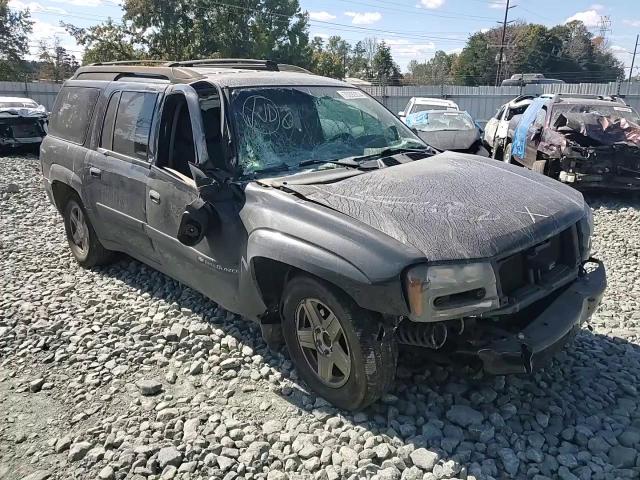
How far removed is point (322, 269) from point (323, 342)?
53 cm

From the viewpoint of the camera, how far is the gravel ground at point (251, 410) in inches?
111

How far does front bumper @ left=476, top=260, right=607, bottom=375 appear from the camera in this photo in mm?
2803

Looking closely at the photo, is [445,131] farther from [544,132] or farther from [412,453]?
[412,453]

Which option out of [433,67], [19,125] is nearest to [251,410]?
[19,125]

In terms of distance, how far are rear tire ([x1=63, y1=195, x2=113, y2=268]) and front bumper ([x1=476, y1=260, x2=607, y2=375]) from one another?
4150 mm

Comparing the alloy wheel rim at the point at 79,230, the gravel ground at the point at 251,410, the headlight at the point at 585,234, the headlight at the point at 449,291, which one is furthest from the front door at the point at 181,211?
the headlight at the point at 585,234

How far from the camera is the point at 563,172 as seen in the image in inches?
345

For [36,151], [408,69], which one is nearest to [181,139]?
[36,151]

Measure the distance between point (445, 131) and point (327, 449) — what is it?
1030 centimetres

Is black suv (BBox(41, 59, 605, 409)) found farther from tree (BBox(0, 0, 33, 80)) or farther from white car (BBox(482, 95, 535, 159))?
tree (BBox(0, 0, 33, 80))

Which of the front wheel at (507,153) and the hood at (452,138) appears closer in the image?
the front wheel at (507,153)

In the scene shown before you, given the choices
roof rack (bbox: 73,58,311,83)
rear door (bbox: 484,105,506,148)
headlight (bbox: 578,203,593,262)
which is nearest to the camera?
headlight (bbox: 578,203,593,262)

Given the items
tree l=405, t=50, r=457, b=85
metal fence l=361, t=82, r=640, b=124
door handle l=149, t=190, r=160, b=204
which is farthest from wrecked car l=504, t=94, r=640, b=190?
tree l=405, t=50, r=457, b=85

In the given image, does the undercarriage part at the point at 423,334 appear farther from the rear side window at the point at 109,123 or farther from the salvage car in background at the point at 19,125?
the salvage car in background at the point at 19,125
